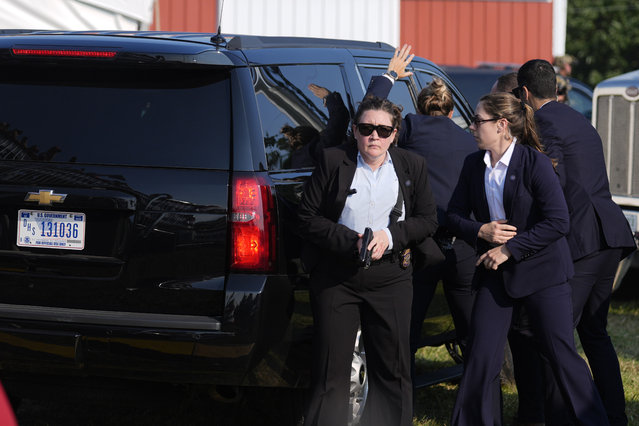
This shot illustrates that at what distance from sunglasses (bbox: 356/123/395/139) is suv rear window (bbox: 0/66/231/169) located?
0.59m

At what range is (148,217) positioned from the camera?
4.08 metres

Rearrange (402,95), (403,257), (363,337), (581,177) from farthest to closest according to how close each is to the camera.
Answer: (402,95), (581,177), (363,337), (403,257)

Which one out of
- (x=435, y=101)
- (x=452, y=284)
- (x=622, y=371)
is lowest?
(x=622, y=371)

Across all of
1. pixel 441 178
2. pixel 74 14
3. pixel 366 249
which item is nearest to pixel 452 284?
pixel 441 178

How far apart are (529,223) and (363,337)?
894 mm

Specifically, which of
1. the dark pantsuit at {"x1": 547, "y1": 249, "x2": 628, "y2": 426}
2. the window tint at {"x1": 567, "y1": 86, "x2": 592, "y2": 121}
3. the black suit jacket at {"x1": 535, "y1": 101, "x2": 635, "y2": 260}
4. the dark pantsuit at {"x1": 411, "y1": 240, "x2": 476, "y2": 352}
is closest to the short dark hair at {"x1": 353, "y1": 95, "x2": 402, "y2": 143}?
the black suit jacket at {"x1": 535, "y1": 101, "x2": 635, "y2": 260}

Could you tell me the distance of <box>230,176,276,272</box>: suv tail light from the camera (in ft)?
13.4

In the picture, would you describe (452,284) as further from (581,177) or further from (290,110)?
(290,110)

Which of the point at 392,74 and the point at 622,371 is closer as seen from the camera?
the point at 392,74

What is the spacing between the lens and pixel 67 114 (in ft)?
14.0

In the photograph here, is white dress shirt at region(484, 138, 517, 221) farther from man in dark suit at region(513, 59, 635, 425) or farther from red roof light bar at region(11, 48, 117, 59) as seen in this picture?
red roof light bar at region(11, 48, 117, 59)

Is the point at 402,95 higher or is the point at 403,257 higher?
the point at 402,95

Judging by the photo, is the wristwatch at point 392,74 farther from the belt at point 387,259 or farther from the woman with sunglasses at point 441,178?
the belt at point 387,259

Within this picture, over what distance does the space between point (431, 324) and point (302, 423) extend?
97 centimetres
